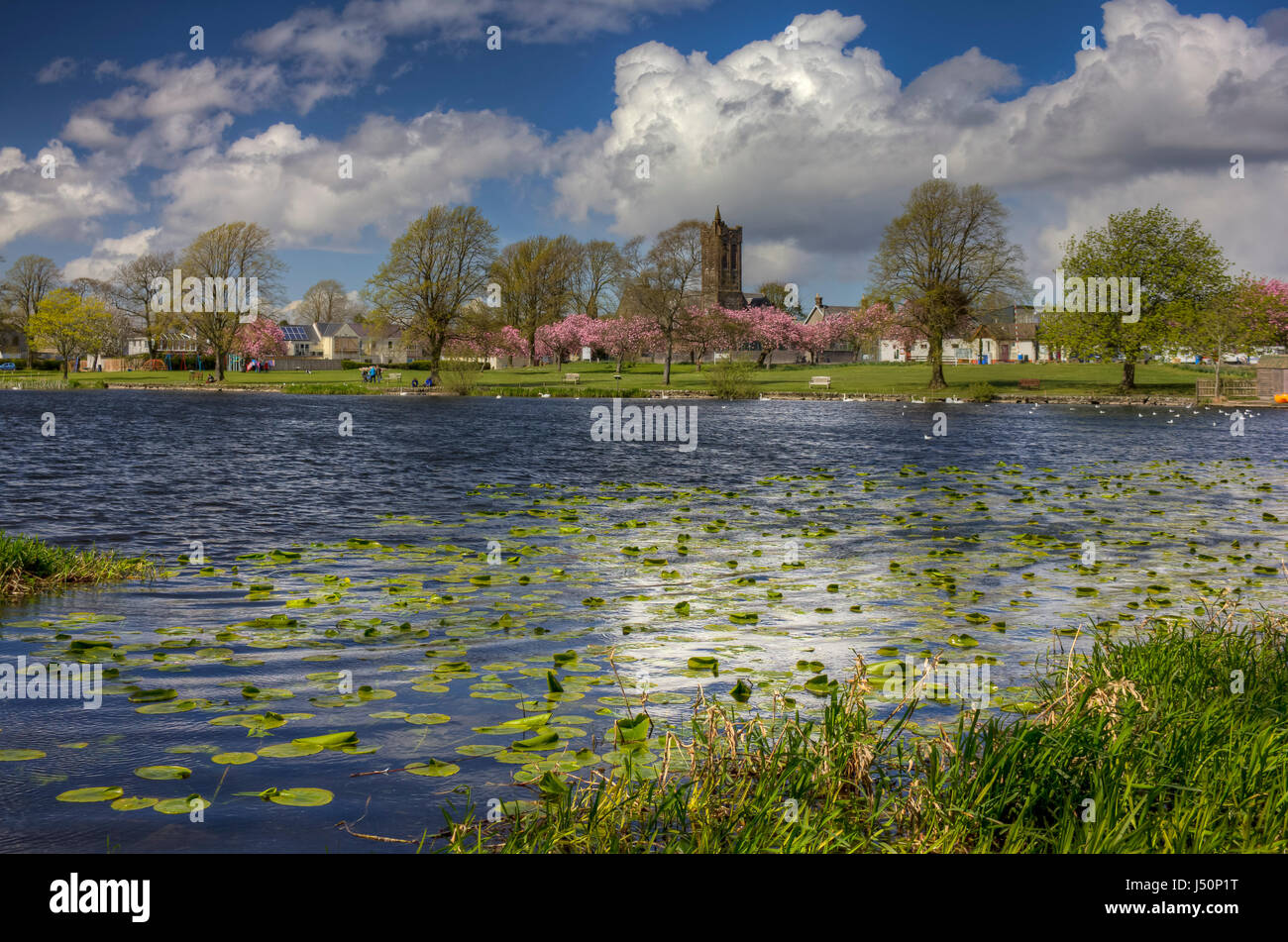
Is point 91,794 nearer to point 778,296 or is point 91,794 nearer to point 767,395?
point 767,395

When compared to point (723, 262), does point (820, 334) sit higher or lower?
lower

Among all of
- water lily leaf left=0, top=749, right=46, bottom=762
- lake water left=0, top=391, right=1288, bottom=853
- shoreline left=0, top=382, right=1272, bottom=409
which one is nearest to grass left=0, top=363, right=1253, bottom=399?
shoreline left=0, top=382, right=1272, bottom=409

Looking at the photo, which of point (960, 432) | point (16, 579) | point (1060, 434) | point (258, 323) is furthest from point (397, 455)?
point (258, 323)

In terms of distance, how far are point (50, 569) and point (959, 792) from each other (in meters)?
12.1

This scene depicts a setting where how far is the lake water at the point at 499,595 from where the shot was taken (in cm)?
678

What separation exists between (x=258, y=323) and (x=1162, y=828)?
14535cm

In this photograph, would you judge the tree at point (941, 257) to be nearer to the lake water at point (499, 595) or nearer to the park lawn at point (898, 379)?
the park lawn at point (898, 379)

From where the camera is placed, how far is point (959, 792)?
5.51 meters

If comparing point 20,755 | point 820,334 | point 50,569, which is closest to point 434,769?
point 20,755

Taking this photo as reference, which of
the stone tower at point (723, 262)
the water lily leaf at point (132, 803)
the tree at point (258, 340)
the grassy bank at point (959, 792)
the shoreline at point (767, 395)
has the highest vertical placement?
the stone tower at point (723, 262)

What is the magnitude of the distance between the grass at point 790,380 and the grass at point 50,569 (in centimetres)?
6437

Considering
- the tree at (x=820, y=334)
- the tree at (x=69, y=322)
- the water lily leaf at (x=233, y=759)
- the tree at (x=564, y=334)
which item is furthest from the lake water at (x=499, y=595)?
the tree at (x=820, y=334)

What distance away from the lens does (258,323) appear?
13712 cm

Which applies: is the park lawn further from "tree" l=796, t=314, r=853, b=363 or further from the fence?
"tree" l=796, t=314, r=853, b=363
